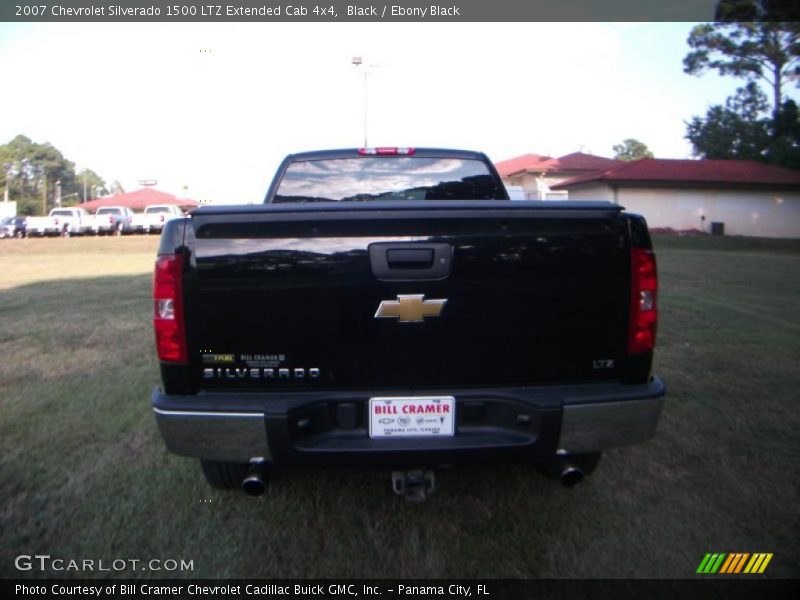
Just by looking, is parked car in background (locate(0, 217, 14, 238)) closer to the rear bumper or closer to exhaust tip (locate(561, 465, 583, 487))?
the rear bumper

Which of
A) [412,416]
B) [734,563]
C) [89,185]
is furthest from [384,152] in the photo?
[89,185]

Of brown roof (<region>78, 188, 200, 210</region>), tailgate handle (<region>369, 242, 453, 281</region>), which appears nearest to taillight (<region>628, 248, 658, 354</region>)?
tailgate handle (<region>369, 242, 453, 281</region>)

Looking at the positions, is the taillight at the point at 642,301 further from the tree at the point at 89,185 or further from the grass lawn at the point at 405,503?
the tree at the point at 89,185

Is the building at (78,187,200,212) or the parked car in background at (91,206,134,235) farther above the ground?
the building at (78,187,200,212)

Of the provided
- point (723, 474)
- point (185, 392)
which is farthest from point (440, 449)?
point (723, 474)

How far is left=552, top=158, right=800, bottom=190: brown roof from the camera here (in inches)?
1117

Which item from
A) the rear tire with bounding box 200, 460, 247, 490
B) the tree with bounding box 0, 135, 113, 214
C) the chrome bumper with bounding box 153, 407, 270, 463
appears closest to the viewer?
the chrome bumper with bounding box 153, 407, 270, 463

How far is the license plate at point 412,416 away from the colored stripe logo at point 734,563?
4.27 ft

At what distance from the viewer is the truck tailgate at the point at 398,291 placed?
239 cm

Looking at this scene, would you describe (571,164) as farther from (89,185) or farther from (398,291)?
(89,185)

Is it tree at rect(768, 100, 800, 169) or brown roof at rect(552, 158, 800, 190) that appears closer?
brown roof at rect(552, 158, 800, 190)

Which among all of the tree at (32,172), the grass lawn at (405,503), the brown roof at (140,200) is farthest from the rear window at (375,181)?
the tree at (32,172)

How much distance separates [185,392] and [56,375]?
3.52 m

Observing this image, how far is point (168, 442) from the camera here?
2457mm
